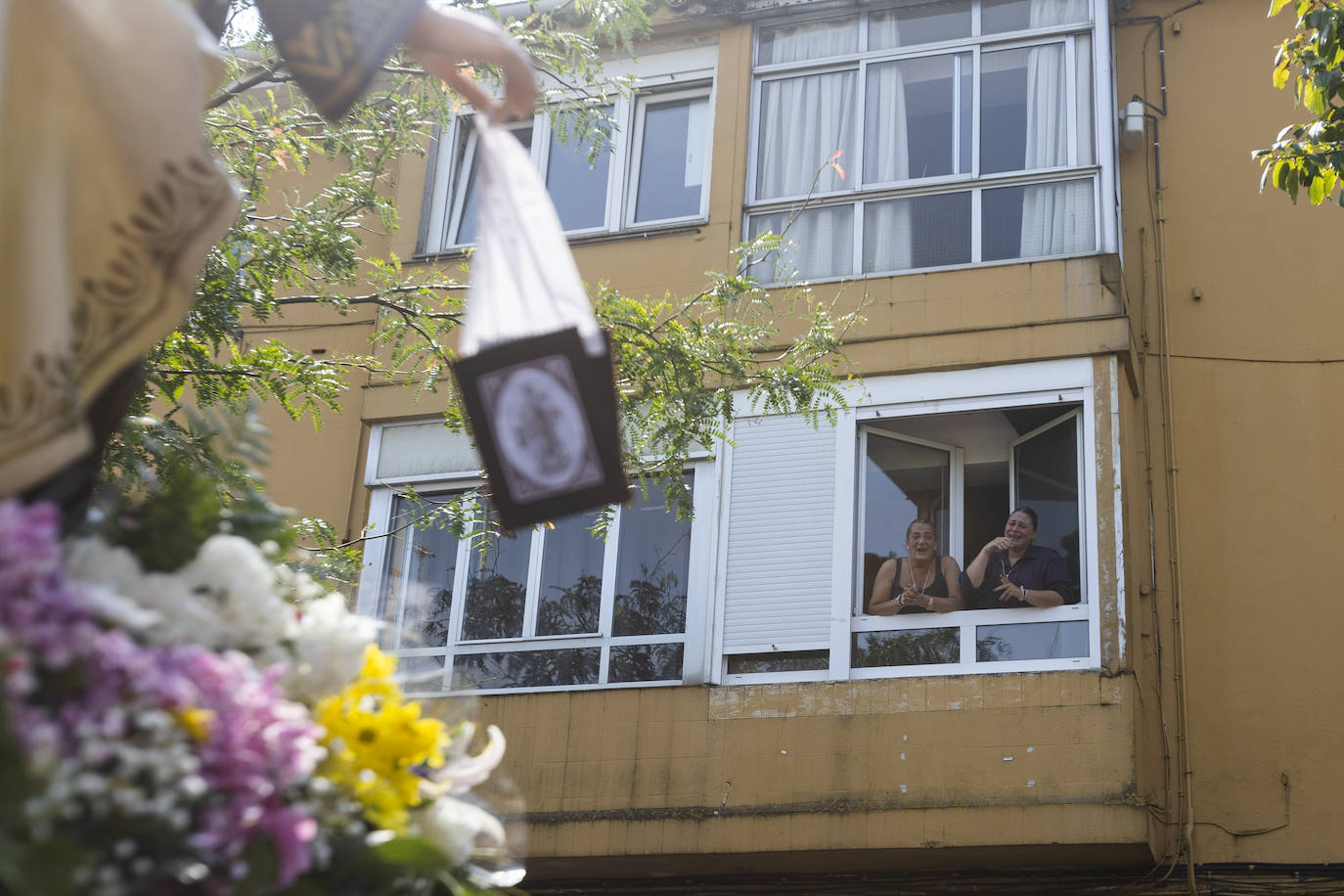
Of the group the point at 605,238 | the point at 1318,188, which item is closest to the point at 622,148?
the point at 605,238

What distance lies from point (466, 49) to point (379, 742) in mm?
1311

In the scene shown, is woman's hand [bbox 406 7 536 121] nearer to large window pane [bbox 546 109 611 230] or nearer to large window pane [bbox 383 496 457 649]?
large window pane [bbox 383 496 457 649]

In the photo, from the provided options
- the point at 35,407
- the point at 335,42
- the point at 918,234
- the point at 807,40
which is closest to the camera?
the point at 35,407

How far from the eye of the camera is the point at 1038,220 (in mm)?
11602

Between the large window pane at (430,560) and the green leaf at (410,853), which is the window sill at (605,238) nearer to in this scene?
the large window pane at (430,560)

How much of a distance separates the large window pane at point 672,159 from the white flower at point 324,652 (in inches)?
413

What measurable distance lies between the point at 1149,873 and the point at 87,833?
9.28 meters

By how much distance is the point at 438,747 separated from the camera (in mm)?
2693

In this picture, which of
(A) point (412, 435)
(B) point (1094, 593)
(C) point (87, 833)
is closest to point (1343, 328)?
(B) point (1094, 593)

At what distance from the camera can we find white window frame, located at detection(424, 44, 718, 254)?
13.0 meters

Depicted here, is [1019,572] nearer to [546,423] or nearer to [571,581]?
[571,581]

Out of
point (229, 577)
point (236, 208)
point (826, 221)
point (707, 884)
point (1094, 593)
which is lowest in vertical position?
point (707, 884)

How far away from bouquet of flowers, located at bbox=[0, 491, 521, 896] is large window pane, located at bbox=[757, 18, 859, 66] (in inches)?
426

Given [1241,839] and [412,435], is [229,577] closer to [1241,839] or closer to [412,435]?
[1241,839]
